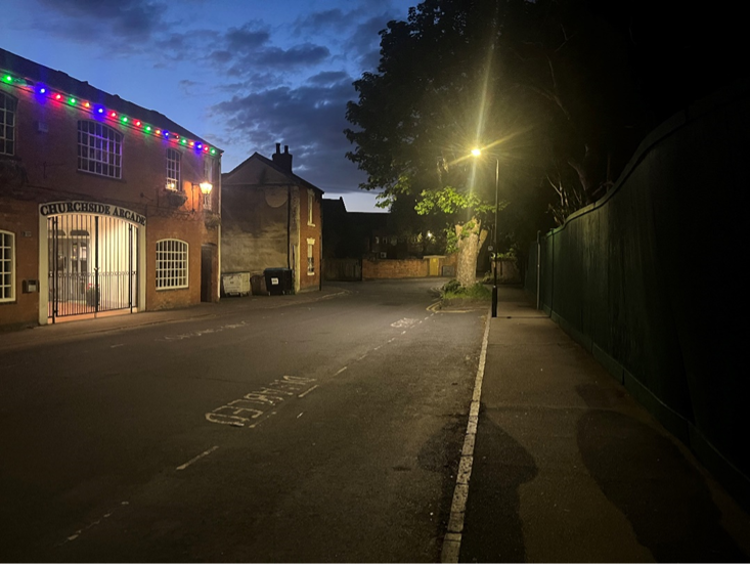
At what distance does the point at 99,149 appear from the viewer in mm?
18828

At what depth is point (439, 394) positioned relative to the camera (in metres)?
8.41

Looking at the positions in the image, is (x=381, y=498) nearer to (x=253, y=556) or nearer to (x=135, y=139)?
(x=253, y=556)

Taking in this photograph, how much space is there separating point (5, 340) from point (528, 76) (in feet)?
48.6

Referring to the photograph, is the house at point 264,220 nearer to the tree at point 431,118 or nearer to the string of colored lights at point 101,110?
the tree at point 431,118

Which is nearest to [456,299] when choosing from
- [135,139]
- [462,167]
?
[462,167]

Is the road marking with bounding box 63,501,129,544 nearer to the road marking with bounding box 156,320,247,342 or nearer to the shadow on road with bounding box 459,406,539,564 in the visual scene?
the shadow on road with bounding box 459,406,539,564

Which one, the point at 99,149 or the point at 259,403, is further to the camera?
the point at 99,149

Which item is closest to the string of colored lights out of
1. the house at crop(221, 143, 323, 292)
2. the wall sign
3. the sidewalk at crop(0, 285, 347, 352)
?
the wall sign

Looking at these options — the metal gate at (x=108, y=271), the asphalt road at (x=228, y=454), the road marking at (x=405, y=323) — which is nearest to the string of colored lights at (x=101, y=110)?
the metal gate at (x=108, y=271)

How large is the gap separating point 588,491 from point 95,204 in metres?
17.7

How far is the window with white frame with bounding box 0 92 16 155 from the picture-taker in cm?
1555

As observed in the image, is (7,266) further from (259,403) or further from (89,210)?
(259,403)

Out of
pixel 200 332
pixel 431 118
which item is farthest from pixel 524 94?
pixel 200 332

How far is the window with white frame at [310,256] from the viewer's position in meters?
36.4
